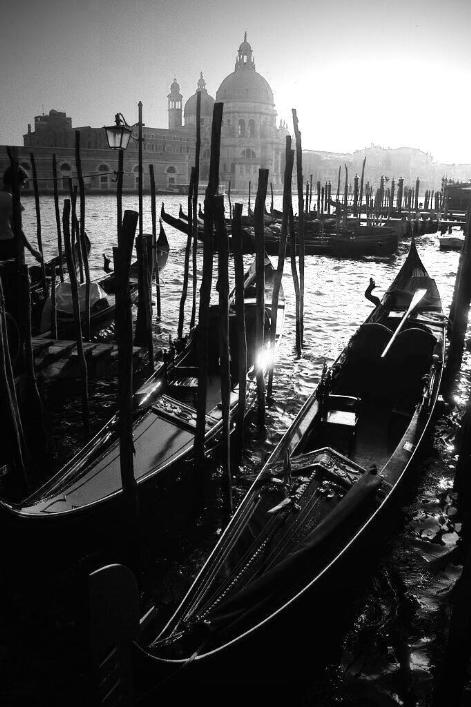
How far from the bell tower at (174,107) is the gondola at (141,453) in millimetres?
65075

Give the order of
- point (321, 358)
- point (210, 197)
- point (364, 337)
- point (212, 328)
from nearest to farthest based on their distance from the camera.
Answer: point (210, 197), point (364, 337), point (212, 328), point (321, 358)

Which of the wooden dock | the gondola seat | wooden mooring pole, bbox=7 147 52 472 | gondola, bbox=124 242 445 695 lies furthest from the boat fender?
the wooden dock

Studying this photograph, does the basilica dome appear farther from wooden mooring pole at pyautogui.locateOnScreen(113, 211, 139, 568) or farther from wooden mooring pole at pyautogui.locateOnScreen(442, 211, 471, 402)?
wooden mooring pole at pyautogui.locateOnScreen(113, 211, 139, 568)

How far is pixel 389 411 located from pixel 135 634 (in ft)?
11.2

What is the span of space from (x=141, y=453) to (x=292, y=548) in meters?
1.31

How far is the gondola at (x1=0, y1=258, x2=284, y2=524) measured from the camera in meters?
2.68

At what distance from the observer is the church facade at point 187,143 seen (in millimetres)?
39531

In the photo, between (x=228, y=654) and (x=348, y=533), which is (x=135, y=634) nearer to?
(x=228, y=654)

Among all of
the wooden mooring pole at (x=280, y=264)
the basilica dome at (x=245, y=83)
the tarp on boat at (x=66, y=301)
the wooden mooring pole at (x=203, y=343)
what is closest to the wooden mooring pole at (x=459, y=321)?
the wooden mooring pole at (x=280, y=264)

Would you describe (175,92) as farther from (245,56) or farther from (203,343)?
(203,343)

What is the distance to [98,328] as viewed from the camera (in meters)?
6.97

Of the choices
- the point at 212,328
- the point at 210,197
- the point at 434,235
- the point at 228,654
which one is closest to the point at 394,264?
the point at 434,235

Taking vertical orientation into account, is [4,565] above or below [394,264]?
below

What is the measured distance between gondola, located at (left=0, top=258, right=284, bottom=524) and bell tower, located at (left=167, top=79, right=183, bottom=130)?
6507 centimetres
